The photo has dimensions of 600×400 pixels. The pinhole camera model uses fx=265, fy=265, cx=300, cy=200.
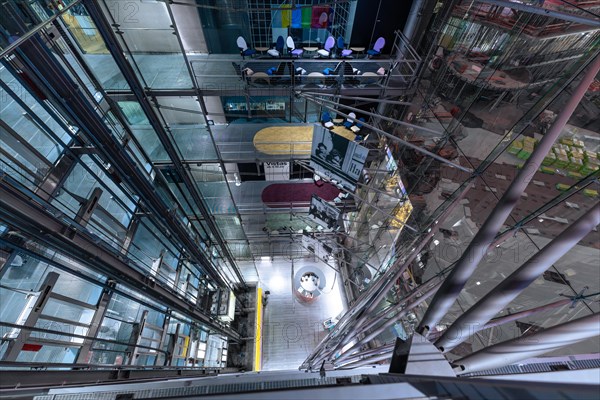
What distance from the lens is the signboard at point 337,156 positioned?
4.94 m

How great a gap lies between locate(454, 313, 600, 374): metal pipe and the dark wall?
7.09m

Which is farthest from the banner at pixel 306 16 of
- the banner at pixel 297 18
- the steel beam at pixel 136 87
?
the steel beam at pixel 136 87

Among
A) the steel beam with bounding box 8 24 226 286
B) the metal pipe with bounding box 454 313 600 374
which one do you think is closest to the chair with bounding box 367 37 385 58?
the steel beam with bounding box 8 24 226 286

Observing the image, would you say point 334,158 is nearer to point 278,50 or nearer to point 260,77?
point 260,77

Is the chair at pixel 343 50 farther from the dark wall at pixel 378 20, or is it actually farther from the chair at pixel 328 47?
the dark wall at pixel 378 20

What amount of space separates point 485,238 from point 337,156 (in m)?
4.06

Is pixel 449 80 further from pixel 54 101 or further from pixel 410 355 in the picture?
pixel 54 101

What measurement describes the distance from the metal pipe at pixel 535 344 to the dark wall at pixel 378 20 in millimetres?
7088

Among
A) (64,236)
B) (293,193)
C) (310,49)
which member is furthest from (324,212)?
(64,236)

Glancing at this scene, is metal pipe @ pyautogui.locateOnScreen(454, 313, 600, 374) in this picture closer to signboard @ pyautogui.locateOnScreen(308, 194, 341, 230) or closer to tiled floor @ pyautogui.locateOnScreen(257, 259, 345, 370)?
signboard @ pyautogui.locateOnScreen(308, 194, 341, 230)

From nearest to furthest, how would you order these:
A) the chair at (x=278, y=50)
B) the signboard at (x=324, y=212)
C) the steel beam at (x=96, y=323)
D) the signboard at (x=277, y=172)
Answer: the steel beam at (x=96, y=323)
the chair at (x=278, y=50)
the signboard at (x=324, y=212)
the signboard at (x=277, y=172)

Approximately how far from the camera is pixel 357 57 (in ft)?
20.9

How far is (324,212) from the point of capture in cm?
684

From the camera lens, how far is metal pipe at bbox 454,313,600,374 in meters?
0.80
